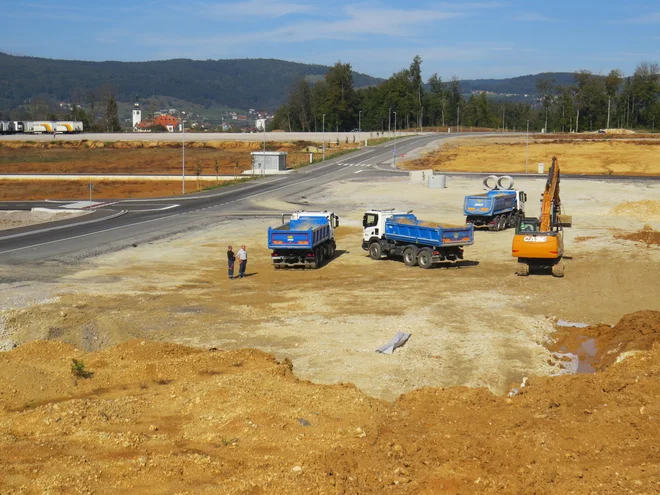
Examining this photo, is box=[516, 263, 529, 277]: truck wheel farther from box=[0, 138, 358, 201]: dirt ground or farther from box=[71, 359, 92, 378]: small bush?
box=[0, 138, 358, 201]: dirt ground

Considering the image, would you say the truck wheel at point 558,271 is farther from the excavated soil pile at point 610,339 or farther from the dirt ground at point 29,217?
the dirt ground at point 29,217

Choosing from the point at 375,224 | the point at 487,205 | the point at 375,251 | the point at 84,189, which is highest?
the point at 487,205

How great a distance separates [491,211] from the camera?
5066 cm

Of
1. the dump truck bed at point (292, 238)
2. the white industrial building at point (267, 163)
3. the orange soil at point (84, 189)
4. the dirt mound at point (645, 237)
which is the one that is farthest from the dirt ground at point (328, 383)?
the white industrial building at point (267, 163)

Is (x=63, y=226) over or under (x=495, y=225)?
under

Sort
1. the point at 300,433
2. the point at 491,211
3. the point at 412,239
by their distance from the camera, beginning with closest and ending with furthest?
the point at 300,433, the point at 412,239, the point at 491,211

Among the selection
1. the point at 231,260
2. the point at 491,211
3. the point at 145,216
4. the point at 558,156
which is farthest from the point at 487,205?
the point at 558,156

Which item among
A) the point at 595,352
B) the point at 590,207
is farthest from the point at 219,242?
the point at 590,207

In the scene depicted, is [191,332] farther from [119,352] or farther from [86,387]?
[86,387]

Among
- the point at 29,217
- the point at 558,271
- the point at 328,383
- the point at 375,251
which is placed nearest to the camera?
the point at 328,383

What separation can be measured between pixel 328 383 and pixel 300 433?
19.0 ft

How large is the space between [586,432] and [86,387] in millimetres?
10997

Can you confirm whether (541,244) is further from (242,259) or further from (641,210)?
(641,210)

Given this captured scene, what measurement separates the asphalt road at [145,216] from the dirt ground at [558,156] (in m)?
14.1
